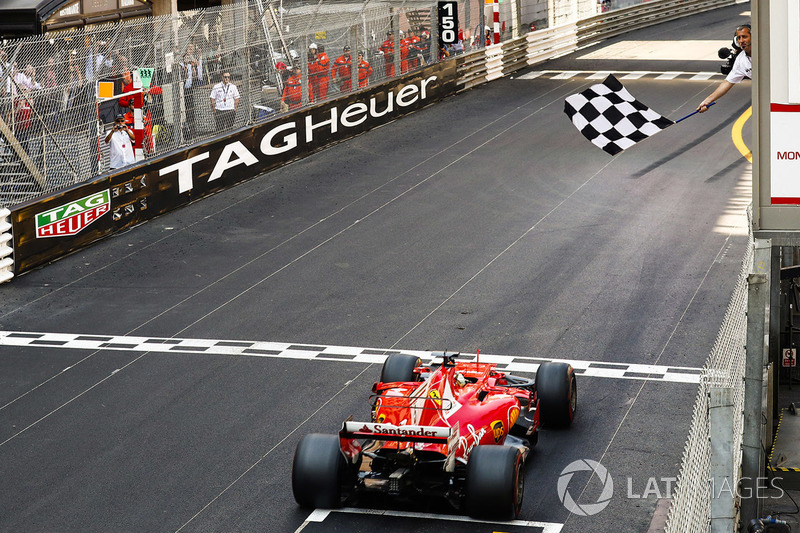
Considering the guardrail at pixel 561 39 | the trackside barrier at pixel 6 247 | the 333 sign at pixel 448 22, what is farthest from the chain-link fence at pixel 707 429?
the guardrail at pixel 561 39

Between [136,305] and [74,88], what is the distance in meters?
4.17

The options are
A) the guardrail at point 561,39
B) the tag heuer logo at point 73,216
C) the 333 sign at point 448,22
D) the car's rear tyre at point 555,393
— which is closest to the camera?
the car's rear tyre at point 555,393

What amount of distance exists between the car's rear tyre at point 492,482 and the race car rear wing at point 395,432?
30 cm

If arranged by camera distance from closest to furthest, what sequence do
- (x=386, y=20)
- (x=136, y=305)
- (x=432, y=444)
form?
(x=432, y=444) → (x=136, y=305) → (x=386, y=20)

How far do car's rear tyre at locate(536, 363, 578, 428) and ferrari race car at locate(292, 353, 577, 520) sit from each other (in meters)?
0.04

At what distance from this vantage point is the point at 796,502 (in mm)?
11414

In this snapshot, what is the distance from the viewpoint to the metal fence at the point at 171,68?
15.8 metres

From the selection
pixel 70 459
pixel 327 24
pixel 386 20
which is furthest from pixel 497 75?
pixel 70 459

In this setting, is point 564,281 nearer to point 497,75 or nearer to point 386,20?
point 386,20

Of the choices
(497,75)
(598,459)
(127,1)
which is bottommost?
(598,459)

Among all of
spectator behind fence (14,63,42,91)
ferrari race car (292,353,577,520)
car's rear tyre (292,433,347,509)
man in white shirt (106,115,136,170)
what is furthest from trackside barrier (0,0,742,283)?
car's rear tyre (292,433,347,509)

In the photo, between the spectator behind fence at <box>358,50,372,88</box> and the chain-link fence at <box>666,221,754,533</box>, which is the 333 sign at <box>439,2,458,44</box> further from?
the chain-link fence at <box>666,221,754,533</box>

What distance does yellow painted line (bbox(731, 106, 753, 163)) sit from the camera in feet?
66.5

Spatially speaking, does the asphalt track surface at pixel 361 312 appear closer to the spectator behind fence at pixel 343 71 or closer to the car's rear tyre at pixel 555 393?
the car's rear tyre at pixel 555 393
